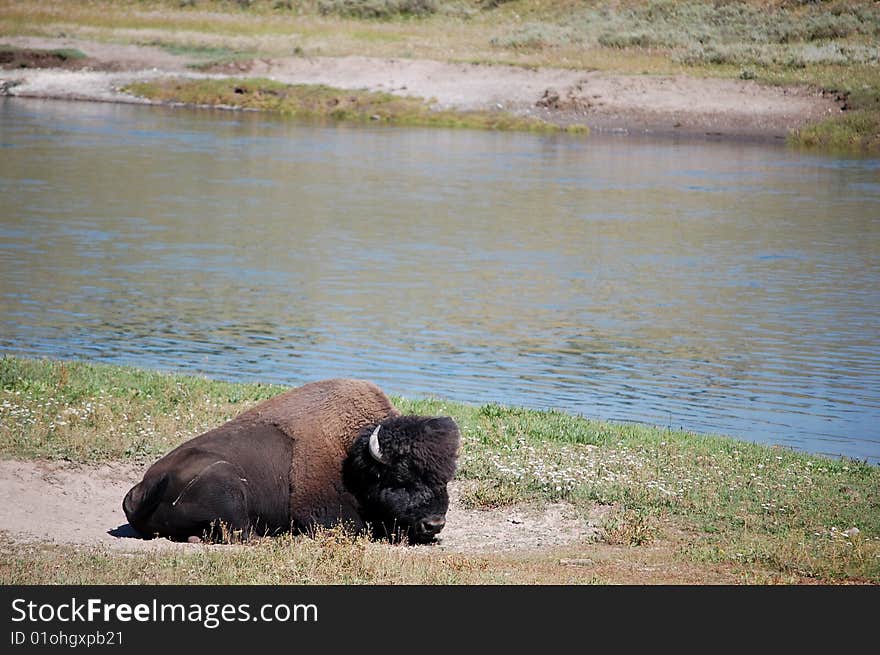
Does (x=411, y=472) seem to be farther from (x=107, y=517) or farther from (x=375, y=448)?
(x=107, y=517)

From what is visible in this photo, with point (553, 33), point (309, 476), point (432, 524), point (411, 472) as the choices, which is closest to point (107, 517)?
point (309, 476)

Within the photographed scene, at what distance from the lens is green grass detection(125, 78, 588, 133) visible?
1911 inches

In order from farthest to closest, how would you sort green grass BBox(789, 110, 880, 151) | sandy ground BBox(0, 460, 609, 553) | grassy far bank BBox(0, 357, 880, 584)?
green grass BBox(789, 110, 880, 151) < sandy ground BBox(0, 460, 609, 553) < grassy far bank BBox(0, 357, 880, 584)

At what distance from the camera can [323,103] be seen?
51156 millimetres

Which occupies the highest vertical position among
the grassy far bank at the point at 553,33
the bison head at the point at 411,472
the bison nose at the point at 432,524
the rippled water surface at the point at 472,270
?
the grassy far bank at the point at 553,33

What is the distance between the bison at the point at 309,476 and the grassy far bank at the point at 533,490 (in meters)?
0.37

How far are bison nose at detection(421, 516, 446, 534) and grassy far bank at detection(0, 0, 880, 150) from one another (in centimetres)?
3903

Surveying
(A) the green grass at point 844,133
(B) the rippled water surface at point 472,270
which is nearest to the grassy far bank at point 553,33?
(A) the green grass at point 844,133

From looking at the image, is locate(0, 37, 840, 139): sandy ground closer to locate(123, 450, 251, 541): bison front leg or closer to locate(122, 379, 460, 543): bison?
locate(122, 379, 460, 543): bison

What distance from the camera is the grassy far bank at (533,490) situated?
25.4 feet

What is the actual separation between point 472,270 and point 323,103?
2832cm

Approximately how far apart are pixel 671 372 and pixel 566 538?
27.3 ft

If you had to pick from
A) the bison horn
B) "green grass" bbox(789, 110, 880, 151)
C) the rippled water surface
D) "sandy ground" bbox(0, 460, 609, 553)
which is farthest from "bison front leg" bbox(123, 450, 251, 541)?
"green grass" bbox(789, 110, 880, 151)

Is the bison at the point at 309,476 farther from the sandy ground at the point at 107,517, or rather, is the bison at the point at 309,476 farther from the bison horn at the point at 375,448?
the sandy ground at the point at 107,517
